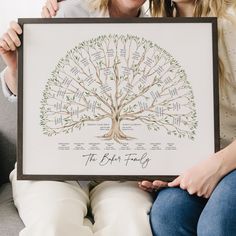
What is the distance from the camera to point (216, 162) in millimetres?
1062

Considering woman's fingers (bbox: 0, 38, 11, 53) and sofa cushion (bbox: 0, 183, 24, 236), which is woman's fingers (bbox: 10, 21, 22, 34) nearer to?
woman's fingers (bbox: 0, 38, 11, 53)

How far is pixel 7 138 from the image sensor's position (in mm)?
1470

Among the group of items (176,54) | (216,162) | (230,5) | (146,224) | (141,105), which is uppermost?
(230,5)

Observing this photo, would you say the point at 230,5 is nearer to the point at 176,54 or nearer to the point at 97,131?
the point at 176,54

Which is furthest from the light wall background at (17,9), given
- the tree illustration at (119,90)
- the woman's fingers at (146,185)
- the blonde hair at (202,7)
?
the woman's fingers at (146,185)

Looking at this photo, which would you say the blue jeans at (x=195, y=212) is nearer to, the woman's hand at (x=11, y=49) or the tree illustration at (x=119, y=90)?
the tree illustration at (x=119, y=90)

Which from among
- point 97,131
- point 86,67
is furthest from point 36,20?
point 97,131

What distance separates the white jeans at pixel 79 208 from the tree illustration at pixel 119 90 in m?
0.13

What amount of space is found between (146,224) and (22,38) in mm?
506

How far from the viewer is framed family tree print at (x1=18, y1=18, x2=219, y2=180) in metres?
1.12

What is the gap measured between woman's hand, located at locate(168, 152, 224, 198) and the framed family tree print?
0.16 ft

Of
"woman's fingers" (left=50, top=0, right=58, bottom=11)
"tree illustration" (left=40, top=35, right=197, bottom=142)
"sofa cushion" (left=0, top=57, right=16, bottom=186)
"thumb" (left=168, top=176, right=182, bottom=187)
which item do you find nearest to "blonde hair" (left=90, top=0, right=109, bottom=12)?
"woman's fingers" (left=50, top=0, right=58, bottom=11)

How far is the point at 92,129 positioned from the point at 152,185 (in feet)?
0.63

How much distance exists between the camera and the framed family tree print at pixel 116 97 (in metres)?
1.12
